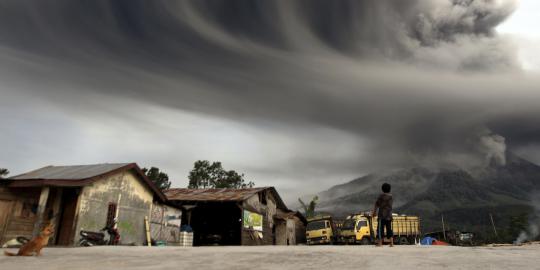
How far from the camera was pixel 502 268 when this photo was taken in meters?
4.73

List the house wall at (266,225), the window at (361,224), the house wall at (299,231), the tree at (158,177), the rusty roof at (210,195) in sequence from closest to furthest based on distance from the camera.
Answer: the rusty roof at (210,195)
the house wall at (266,225)
the window at (361,224)
the house wall at (299,231)
the tree at (158,177)

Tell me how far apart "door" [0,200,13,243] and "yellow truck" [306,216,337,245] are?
20.9 metres

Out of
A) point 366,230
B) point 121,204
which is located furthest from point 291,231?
point 121,204

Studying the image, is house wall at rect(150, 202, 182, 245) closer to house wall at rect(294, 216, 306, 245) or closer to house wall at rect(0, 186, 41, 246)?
house wall at rect(0, 186, 41, 246)

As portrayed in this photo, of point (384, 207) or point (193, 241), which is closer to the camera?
point (384, 207)

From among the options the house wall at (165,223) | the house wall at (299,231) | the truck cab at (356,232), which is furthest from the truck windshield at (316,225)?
the house wall at (165,223)

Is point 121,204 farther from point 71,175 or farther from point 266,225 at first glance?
point 266,225

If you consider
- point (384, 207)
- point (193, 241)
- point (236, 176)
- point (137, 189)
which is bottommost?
point (193, 241)

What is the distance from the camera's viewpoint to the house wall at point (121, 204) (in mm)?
16031

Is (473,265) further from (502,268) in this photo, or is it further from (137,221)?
(137,221)

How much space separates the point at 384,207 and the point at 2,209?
50.5ft

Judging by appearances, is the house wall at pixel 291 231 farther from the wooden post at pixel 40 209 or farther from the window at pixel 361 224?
the wooden post at pixel 40 209

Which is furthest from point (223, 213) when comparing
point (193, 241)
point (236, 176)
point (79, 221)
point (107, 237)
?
point (236, 176)

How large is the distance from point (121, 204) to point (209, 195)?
9.18 meters
